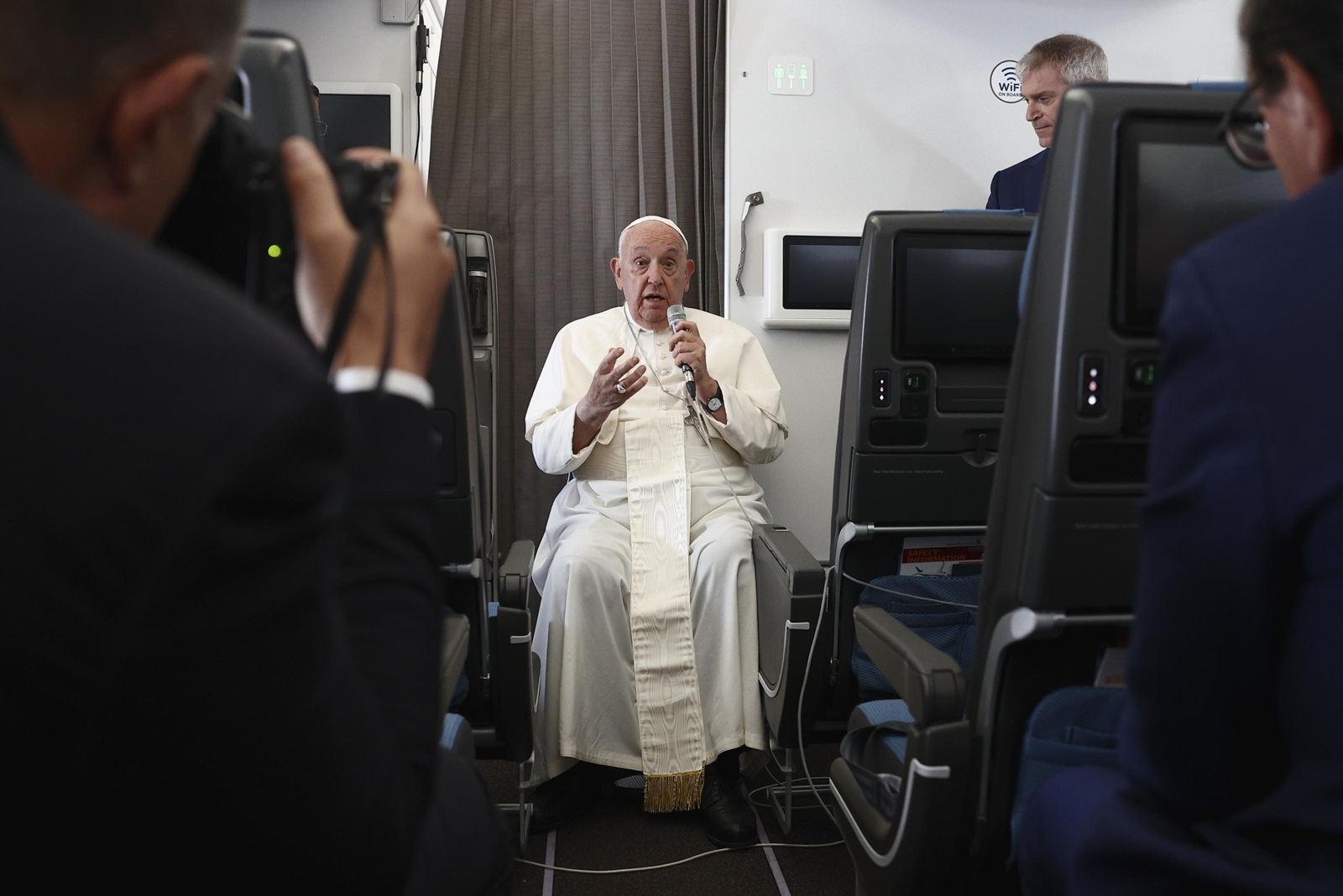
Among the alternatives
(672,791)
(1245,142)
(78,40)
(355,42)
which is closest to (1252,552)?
(1245,142)

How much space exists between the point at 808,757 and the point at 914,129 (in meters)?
2.46

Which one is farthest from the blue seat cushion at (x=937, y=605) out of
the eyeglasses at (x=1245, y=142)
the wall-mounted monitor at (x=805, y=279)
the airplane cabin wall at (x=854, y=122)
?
the wall-mounted monitor at (x=805, y=279)

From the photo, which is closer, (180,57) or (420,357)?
(180,57)

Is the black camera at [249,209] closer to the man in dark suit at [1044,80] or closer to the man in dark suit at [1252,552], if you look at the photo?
the man in dark suit at [1252,552]

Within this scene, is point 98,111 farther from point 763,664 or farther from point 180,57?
point 763,664

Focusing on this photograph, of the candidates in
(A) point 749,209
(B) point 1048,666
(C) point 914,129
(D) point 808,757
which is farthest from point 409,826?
(C) point 914,129

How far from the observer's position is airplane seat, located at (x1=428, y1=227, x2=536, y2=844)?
1872mm

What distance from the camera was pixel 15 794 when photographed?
504 mm

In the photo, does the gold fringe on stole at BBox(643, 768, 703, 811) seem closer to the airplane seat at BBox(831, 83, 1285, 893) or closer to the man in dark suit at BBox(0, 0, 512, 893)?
the airplane seat at BBox(831, 83, 1285, 893)

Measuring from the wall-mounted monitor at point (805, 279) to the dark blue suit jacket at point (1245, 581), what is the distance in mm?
3030

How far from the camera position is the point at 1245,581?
2.41 feet

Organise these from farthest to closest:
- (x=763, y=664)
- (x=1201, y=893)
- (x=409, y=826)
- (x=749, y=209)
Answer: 1. (x=749, y=209)
2. (x=763, y=664)
3. (x=1201, y=893)
4. (x=409, y=826)

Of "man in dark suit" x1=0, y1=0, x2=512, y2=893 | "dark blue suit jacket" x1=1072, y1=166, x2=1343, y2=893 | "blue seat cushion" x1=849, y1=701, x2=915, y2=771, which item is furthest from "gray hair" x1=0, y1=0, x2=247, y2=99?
"blue seat cushion" x1=849, y1=701, x2=915, y2=771

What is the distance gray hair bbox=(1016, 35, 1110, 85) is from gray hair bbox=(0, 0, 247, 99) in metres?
3.57
